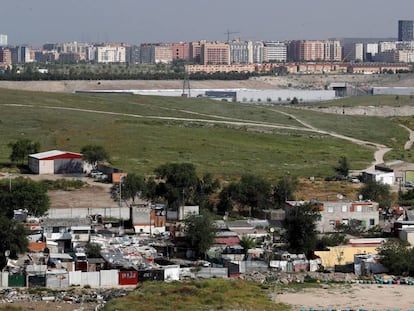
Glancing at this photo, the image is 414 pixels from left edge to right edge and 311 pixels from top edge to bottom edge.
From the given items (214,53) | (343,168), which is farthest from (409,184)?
(214,53)

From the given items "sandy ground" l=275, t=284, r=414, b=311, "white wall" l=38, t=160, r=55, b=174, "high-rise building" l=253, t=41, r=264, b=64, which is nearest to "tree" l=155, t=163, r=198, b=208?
"white wall" l=38, t=160, r=55, b=174

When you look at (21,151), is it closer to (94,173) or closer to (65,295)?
(94,173)

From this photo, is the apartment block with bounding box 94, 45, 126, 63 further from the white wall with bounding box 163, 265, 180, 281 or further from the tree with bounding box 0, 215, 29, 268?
the white wall with bounding box 163, 265, 180, 281

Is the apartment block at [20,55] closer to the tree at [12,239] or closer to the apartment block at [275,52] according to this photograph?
the apartment block at [275,52]

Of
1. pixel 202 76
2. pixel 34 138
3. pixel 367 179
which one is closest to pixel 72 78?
pixel 202 76

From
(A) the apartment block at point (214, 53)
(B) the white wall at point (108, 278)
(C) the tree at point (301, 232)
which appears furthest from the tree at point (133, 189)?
(A) the apartment block at point (214, 53)

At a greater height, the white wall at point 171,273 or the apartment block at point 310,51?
the apartment block at point 310,51

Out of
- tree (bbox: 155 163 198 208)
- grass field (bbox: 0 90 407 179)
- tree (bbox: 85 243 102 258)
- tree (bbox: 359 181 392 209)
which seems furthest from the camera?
grass field (bbox: 0 90 407 179)
